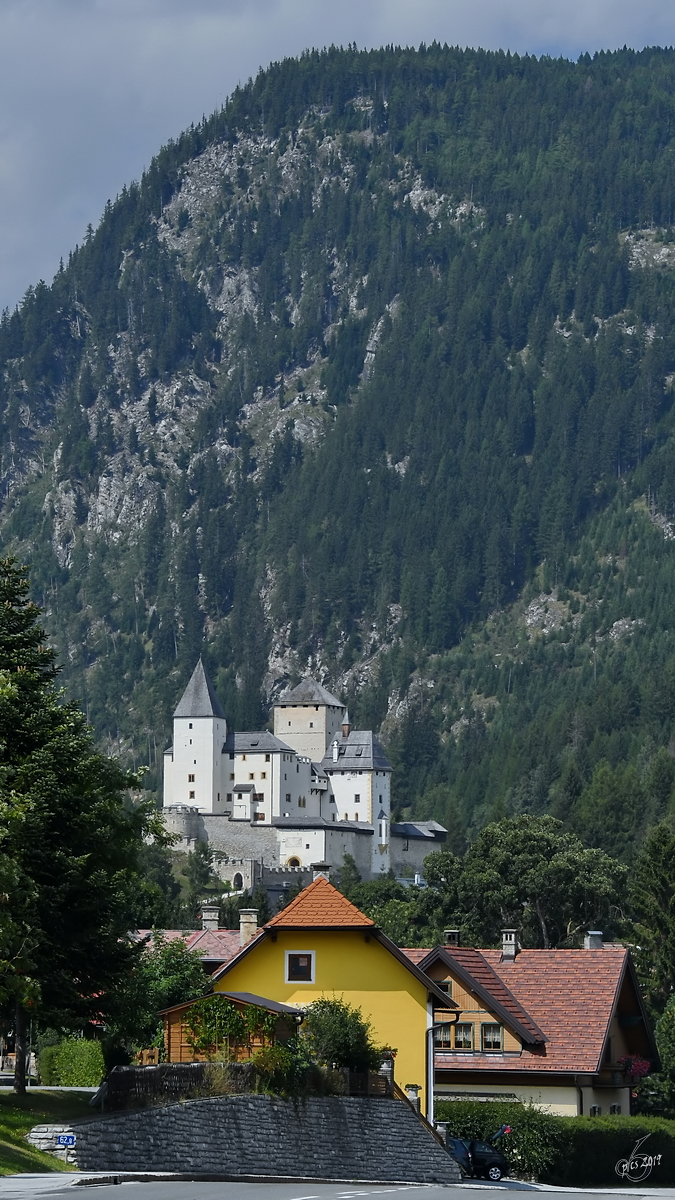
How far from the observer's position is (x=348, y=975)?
51.3 meters

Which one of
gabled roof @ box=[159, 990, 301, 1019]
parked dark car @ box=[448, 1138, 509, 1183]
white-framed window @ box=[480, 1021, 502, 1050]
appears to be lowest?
parked dark car @ box=[448, 1138, 509, 1183]

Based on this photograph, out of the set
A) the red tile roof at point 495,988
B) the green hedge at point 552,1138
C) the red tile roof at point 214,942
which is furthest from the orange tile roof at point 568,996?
the red tile roof at point 214,942

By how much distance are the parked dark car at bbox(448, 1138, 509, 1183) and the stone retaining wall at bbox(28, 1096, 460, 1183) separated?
249 centimetres

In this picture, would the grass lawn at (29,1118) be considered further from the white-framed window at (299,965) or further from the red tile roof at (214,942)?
the red tile roof at (214,942)

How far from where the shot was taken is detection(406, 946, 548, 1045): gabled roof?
178 ft

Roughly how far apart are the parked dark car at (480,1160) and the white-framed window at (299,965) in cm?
583

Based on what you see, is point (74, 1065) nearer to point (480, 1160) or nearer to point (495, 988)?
point (480, 1160)

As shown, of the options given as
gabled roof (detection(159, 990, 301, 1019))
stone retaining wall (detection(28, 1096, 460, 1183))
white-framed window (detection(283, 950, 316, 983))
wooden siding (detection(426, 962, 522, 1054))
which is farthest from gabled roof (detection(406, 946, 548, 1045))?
gabled roof (detection(159, 990, 301, 1019))

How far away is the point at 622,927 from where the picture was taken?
112 m

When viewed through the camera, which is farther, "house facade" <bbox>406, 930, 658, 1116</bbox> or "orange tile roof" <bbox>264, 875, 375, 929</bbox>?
"house facade" <bbox>406, 930, 658, 1116</bbox>

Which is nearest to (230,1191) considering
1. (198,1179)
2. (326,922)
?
(198,1179)

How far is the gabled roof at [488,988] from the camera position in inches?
2142

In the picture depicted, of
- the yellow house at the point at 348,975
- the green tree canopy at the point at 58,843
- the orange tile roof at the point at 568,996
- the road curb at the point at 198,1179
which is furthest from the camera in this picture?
the orange tile roof at the point at 568,996

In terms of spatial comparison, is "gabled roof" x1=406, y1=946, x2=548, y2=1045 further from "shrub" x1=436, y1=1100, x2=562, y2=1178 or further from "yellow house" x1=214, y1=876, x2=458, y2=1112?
"shrub" x1=436, y1=1100, x2=562, y2=1178
